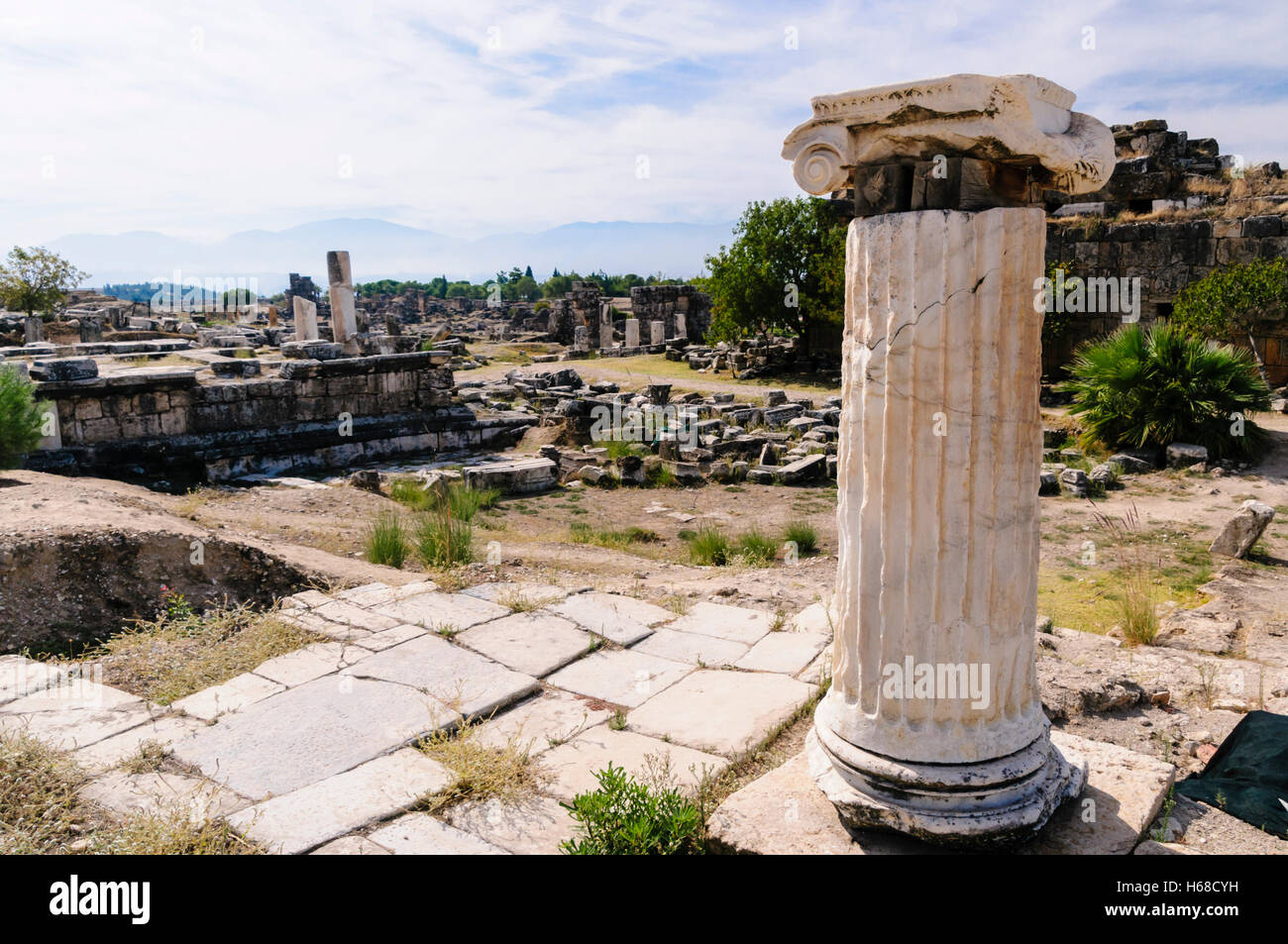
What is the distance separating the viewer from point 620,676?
4617 mm

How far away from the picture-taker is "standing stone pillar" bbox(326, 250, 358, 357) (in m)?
15.8

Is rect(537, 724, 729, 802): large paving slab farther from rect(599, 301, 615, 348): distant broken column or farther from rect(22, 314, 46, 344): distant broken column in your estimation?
rect(599, 301, 615, 348): distant broken column

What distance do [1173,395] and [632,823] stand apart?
1041 cm

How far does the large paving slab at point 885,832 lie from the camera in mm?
2762

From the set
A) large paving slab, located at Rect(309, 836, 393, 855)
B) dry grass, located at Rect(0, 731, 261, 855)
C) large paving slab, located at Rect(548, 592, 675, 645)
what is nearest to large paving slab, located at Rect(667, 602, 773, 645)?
large paving slab, located at Rect(548, 592, 675, 645)

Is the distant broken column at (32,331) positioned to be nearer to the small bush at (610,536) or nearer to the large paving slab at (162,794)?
the small bush at (610,536)

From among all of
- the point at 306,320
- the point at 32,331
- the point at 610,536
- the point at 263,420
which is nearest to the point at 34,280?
the point at 32,331

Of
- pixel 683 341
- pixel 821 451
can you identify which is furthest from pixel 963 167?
pixel 683 341

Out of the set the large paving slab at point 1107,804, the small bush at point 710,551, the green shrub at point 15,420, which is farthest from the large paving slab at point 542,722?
the green shrub at point 15,420

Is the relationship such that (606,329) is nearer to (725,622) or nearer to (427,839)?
(725,622)

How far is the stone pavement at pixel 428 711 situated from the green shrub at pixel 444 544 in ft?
2.96

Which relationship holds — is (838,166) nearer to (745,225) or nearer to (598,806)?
(598,806)

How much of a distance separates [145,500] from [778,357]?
14808 mm

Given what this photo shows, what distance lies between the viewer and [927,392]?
2549 millimetres
